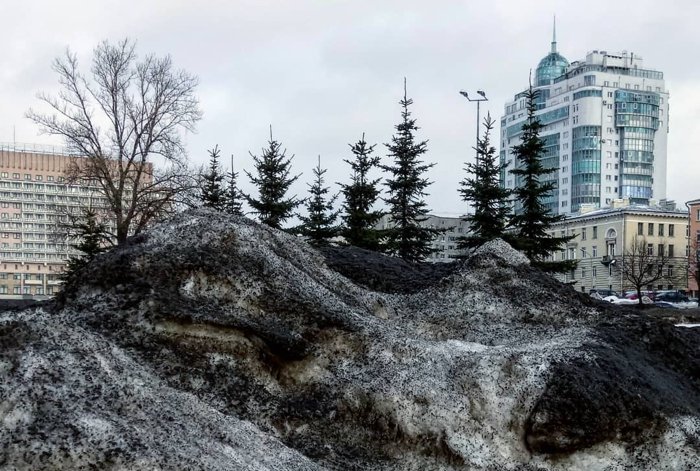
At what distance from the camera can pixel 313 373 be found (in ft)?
17.8

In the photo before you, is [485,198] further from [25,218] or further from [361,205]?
[25,218]

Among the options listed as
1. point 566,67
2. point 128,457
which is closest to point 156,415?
point 128,457

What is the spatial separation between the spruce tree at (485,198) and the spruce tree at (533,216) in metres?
0.54

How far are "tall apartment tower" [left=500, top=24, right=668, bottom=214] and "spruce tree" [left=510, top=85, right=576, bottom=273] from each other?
318 feet

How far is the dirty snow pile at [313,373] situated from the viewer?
458 centimetres

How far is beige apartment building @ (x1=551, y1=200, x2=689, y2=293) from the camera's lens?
8125 cm

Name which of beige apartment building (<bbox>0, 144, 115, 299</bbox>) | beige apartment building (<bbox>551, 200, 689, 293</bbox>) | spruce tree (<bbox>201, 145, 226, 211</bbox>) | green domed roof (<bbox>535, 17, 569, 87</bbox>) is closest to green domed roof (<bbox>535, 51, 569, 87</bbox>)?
green domed roof (<bbox>535, 17, 569, 87</bbox>)

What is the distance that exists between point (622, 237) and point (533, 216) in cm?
5635

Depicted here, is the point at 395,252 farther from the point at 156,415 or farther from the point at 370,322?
the point at 156,415

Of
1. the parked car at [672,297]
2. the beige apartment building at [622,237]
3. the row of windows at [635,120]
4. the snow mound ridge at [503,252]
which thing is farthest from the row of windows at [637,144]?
the snow mound ridge at [503,252]

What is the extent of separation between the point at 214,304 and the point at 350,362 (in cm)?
95

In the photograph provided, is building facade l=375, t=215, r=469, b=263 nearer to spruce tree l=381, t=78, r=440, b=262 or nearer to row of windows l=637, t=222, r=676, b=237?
spruce tree l=381, t=78, r=440, b=262

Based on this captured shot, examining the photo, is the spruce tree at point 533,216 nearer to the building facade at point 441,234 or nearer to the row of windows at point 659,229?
the building facade at point 441,234

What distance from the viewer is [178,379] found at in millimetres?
4957
